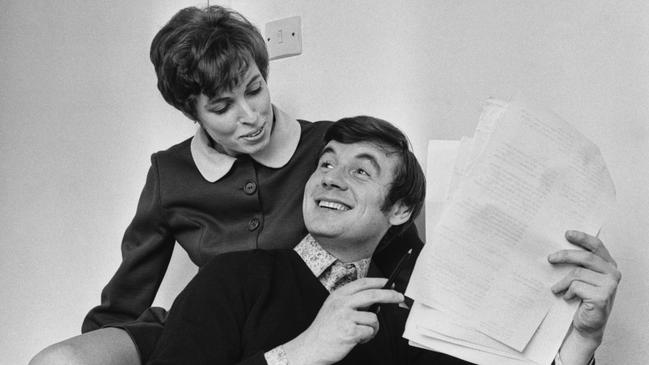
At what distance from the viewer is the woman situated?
5.01ft

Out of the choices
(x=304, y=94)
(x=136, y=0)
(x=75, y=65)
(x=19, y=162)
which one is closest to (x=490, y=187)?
(x=304, y=94)

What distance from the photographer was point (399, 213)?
4.96ft

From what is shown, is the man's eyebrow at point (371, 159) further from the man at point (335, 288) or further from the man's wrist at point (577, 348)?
the man's wrist at point (577, 348)

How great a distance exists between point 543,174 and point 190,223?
819mm

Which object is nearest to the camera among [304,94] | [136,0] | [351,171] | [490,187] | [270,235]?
[490,187]

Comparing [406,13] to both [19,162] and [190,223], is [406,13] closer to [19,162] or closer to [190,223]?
[190,223]

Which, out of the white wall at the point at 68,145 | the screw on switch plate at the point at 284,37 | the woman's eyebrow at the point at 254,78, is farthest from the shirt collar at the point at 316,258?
the white wall at the point at 68,145

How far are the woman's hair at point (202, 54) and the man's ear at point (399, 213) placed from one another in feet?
1.22

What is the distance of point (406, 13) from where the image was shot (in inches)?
71.6

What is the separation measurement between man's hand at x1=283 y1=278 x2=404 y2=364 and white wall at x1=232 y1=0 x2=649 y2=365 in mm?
580

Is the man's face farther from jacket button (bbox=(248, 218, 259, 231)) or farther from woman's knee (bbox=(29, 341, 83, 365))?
woman's knee (bbox=(29, 341, 83, 365))

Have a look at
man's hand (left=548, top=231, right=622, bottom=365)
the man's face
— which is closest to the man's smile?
the man's face

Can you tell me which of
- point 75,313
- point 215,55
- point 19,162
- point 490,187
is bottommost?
point 75,313

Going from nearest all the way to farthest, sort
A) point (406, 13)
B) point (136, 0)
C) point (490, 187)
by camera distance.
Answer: point (490, 187), point (406, 13), point (136, 0)
